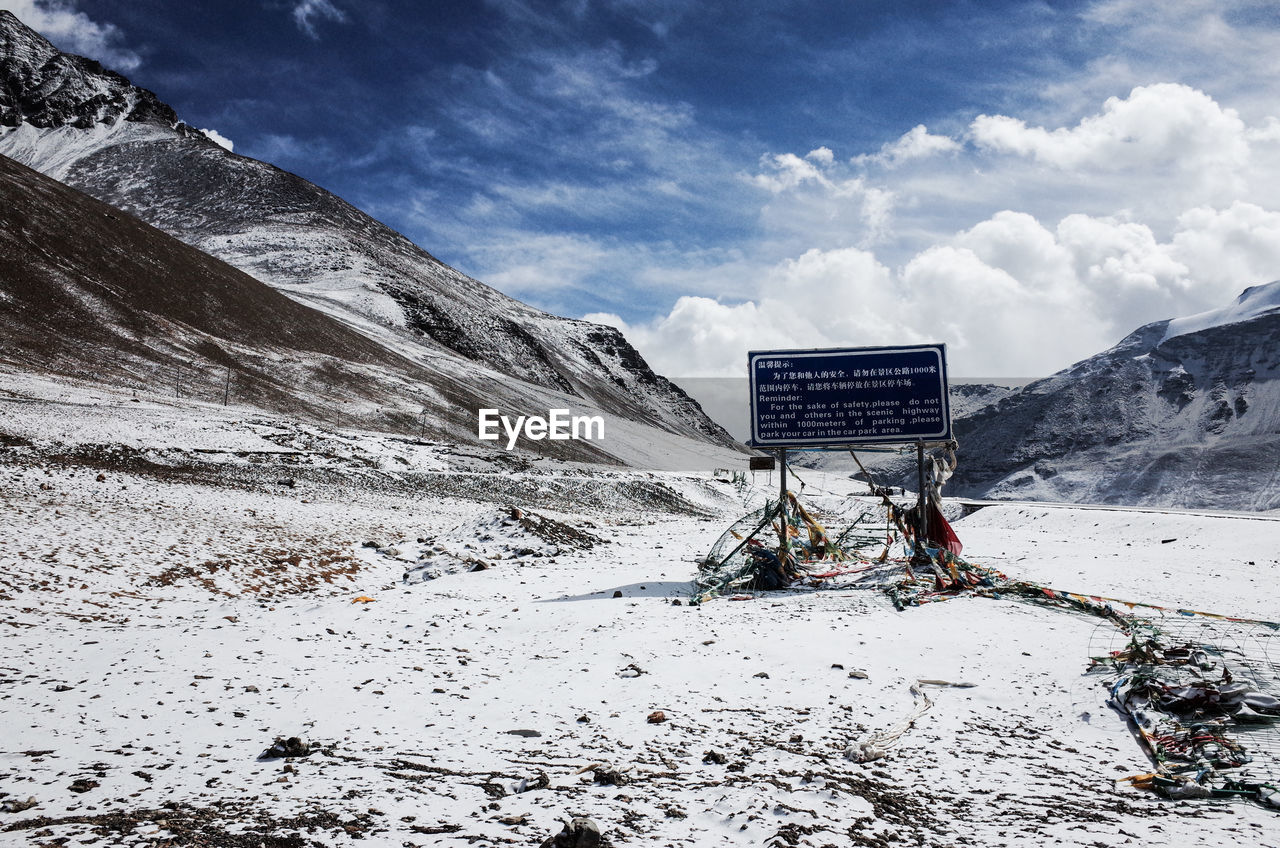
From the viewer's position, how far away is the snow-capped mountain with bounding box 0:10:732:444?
8119 centimetres

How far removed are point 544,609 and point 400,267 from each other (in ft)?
326

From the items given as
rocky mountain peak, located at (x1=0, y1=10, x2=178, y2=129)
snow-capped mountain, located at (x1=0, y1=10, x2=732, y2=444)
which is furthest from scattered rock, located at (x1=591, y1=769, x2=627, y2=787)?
rocky mountain peak, located at (x1=0, y1=10, x2=178, y2=129)

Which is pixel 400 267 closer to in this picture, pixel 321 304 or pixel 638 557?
pixel 321 304

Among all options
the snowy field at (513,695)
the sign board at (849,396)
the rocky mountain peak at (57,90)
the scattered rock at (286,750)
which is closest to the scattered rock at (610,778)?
the snowy field at (513,695)

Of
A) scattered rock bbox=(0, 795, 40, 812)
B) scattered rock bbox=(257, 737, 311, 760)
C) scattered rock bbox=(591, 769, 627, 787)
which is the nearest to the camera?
scattered rock bbox=(0, 795, 40, 812)

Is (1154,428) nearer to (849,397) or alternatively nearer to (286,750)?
(849,397)

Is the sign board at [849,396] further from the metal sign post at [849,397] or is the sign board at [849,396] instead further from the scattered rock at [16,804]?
the scattered rock at [16,804]

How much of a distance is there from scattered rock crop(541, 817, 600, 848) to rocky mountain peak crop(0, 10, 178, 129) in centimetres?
17170

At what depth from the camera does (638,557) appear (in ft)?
53.8

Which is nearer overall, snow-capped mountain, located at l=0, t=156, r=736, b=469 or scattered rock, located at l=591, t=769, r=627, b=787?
scattered rock, located at l=591, t=769, r=627, b=787

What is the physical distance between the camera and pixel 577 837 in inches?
139

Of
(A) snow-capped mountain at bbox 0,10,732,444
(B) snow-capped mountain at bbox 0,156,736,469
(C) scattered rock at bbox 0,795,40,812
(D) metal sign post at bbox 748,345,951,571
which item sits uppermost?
(A) snow-capped mountain at bbox 0,10,732,444

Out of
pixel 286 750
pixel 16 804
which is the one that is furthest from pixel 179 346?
pixel 16 804

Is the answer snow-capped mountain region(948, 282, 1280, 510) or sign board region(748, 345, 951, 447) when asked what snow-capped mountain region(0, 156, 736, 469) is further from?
snow-capped mountain region(948, 282, 1280, 510)
